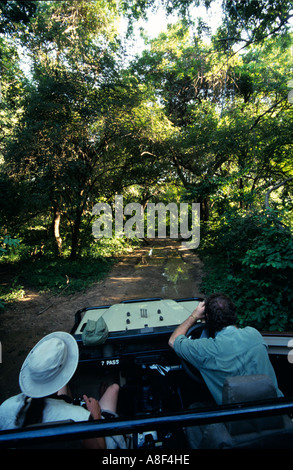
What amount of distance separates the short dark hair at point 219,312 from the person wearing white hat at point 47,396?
118 cm

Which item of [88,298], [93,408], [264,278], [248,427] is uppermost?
[264,278]

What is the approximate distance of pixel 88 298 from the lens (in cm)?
680

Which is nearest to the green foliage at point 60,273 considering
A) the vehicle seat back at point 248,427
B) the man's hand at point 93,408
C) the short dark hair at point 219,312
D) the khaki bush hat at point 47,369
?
the khaki bush hat at point 47,369

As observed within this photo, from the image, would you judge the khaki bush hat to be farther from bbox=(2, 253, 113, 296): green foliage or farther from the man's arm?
bbox=(2, 253, 113, 296): green foliage

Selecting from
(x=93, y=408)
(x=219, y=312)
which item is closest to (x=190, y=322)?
(x=219, y=312)

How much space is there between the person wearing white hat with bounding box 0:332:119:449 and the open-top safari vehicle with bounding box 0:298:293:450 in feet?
1.23

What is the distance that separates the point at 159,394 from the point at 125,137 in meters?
8.57

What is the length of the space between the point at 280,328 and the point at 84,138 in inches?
311

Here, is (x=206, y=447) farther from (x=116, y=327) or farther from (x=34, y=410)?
(x=116, y=327)

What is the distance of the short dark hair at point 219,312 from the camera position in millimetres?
1881

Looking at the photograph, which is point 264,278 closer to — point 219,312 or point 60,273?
point 219,312

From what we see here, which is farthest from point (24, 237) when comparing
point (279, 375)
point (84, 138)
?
point (279, 375)

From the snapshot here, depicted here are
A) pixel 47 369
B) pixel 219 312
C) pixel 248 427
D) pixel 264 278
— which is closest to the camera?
pixel 248 427

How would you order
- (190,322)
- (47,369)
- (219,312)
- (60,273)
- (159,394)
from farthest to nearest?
(60,273) < (159,394) < (190,322) < (219,312) < (47,369)
